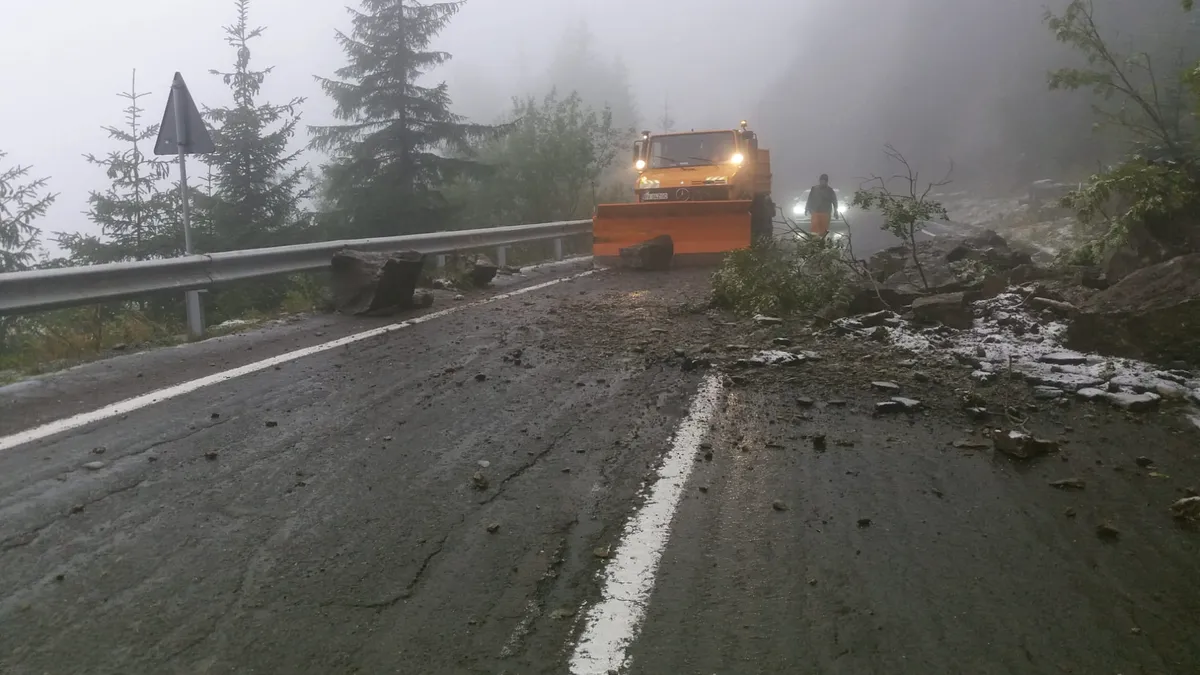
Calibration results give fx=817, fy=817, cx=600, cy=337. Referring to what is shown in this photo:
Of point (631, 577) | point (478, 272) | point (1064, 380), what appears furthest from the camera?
point (478, 272)

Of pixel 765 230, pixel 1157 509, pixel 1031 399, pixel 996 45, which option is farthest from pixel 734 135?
pixel 996 45

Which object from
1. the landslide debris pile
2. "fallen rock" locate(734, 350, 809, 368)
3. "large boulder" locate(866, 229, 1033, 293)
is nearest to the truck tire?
"large boulder" locate(866, 229, 1033, 293)

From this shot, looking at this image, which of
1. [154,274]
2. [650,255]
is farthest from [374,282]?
[650,255]

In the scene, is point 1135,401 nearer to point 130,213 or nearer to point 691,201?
point 691,201

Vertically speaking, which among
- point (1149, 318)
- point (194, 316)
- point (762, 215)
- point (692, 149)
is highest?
point (692, 149)

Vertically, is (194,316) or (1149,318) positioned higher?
(1149,318)

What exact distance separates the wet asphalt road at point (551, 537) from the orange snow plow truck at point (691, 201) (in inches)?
345

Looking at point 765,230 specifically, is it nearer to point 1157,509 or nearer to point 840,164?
point 1157,509

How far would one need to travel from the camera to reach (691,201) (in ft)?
46.5

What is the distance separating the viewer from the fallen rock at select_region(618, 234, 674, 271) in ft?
44.9

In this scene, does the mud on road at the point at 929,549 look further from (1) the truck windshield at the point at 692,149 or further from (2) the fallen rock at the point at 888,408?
(1) the truck windshield at the point at 692,149

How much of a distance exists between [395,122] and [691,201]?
1326 centimetres

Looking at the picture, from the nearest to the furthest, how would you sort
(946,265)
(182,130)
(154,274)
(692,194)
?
1. (154,274)
2. (182,130)
3. (946,265)
4. (692,194)

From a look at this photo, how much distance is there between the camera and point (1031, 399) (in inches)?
200
